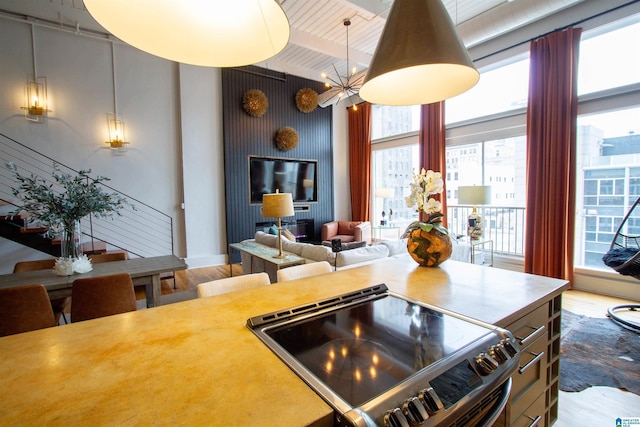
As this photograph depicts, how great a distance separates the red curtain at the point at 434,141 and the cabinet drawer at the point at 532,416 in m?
4.16

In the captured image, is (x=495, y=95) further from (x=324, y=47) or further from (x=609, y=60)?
(x=324, y=47)

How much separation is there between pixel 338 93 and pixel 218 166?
2.72 metres

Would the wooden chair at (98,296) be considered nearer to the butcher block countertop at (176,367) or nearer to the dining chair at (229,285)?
the dining chair at (229,285)

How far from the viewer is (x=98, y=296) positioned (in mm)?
2129

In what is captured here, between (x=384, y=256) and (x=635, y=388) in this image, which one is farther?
(x=384, y=256)

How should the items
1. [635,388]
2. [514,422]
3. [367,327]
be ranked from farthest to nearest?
[635,388], [514,422], [367,327]

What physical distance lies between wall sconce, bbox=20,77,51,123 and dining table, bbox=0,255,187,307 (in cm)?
310

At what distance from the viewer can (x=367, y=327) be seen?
41.6 inches

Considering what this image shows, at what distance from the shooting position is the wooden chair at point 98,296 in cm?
210

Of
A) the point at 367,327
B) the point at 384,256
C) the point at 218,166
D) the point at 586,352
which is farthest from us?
the point at 218,166

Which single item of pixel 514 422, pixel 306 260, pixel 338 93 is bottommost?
pixel 514 422

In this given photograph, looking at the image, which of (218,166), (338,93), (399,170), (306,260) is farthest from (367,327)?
(399,170)

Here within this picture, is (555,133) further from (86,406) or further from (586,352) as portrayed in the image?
(86,406)

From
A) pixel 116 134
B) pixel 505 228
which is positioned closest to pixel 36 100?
pixel 116 134
